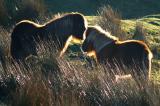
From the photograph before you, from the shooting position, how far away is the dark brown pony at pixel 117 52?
952 centimetres

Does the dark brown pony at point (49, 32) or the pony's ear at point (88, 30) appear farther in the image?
the dark brown pony at point (49, 32)

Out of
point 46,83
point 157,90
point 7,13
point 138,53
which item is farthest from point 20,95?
point 7,13

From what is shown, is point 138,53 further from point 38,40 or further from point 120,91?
point 38,40

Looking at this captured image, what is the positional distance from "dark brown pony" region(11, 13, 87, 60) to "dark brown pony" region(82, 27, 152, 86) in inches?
33.3

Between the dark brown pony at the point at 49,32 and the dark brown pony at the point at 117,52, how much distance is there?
85cm

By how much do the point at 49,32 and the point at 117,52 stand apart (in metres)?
2.38

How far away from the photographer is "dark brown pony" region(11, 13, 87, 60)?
1186 centimetres

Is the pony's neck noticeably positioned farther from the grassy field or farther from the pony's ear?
the grassy field

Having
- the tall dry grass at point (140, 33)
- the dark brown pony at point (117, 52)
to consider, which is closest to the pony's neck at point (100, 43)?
the dark brown pony at point (117, 52)

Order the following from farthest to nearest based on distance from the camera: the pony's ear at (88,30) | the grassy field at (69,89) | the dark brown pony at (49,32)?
the dark brown pony at (49,32) < the pony's ear at (88,30) < the grassy field at (69,89)

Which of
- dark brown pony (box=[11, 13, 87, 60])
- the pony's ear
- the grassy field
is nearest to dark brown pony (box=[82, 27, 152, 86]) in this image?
the pony's ear

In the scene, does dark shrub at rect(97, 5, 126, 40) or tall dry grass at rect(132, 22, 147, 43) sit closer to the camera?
tall dry grass at rect(132, 22, 147, 43)

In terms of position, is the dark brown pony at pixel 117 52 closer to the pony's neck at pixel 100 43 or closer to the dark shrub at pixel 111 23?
the pony's neck at pixel 100 43

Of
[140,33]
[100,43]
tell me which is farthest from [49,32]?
[140,33]
